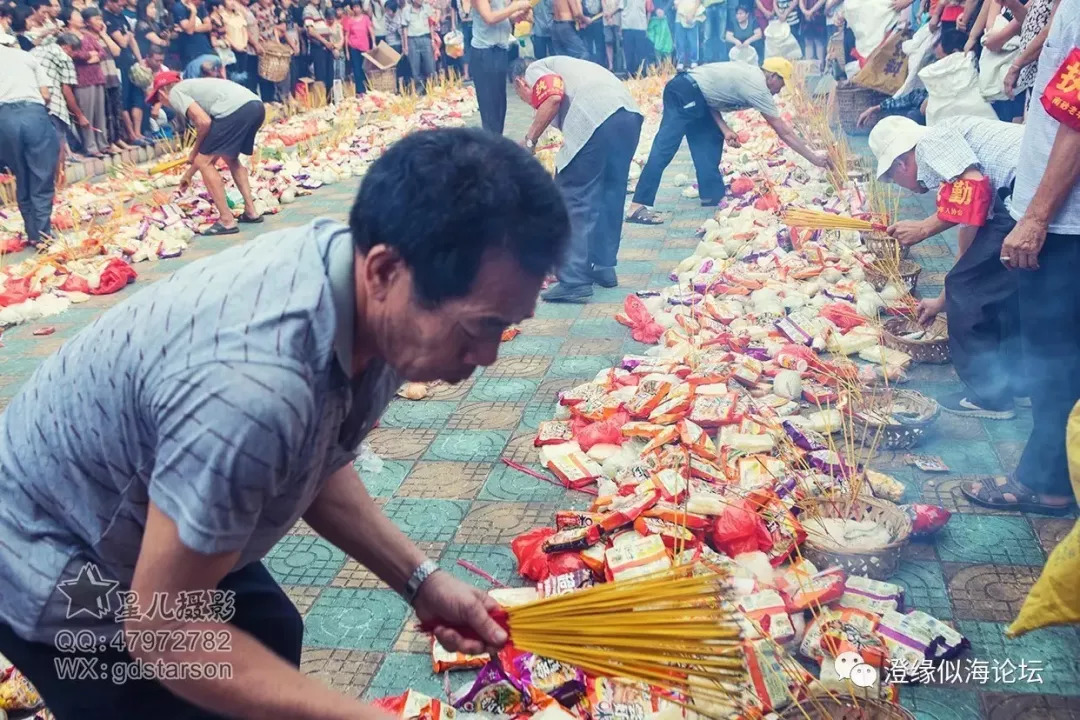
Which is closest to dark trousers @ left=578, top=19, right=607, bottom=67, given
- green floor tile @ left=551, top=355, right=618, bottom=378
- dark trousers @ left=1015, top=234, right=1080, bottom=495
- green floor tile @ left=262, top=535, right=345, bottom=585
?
green floor tile @ left=551, top=355, right=618, bottom=378

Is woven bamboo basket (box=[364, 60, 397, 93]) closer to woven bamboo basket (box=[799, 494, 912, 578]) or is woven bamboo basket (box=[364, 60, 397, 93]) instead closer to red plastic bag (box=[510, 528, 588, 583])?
red plastic bag (box=[510, 528, 588, 583])

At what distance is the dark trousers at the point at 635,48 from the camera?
1504cm

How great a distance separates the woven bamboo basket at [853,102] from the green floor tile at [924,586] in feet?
24.3

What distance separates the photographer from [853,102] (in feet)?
31.4

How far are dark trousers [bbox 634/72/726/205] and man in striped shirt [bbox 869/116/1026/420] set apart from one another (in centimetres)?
349

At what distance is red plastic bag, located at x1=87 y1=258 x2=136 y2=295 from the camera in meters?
6.73

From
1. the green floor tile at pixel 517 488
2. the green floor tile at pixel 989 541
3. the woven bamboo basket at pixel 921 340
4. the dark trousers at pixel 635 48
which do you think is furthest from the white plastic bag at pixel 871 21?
the green floor tile at pixel 517 488

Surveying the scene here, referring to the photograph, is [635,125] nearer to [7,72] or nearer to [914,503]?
[914,503]

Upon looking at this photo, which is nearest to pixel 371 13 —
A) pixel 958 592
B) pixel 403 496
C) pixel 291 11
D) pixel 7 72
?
pixel 291 11

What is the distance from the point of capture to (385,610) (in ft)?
9.55

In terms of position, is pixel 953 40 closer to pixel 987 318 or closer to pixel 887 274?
pixel 887 274

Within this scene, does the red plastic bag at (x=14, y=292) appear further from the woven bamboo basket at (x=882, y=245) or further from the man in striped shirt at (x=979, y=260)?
the man in striped shirt at (x=979, y=260)

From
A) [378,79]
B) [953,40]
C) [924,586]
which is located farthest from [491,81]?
[378,79]

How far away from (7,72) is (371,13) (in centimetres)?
968
